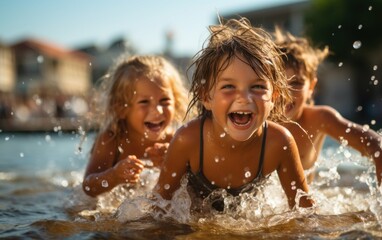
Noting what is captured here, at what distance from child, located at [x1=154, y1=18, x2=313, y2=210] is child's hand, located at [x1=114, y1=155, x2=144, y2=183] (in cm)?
23

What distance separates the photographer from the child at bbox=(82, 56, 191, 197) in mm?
4309

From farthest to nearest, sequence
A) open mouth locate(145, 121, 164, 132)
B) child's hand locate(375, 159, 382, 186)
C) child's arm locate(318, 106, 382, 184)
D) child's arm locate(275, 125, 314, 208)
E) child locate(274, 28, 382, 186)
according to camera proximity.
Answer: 1. open mouth locate(145, 121, 164, 132)
2. child locate(274, 28, 382, 186)
3. child's arm locate(318, 106, 382, 184)
4. child's hand locate(375, 159, 382, 186)
5. child's arm locate(275, 125, 314, 208)

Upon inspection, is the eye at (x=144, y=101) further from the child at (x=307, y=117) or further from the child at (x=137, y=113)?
the child at (x=307, y=117)

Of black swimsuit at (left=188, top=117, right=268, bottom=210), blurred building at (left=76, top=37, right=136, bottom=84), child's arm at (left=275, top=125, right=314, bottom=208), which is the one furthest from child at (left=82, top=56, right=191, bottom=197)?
blurred building at (left=76, top=37, right=136, bottom=84)

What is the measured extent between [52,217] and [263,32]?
1909 mm

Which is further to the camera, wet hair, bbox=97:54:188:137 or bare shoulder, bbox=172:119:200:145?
wet hair, bbox=97:54:188:137

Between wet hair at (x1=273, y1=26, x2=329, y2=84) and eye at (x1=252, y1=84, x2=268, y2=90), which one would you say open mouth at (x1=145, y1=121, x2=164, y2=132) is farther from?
eye at (x1=252, y1=84, x2=268, y2=90)

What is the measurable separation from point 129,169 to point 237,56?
111 cm

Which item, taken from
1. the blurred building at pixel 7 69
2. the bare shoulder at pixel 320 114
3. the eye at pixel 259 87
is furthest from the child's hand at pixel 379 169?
the blurred building at pixel 7 69

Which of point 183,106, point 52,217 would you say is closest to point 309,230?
point 52,217

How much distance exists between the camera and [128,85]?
448 centimetres

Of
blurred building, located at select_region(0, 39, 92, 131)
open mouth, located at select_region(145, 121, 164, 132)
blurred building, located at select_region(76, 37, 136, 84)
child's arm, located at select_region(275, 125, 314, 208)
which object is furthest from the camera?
blurred building, located at select_region(76, 37, 136, 84)

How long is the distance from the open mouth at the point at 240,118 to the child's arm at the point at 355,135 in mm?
1243

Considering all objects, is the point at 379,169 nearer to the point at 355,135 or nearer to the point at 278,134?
the point at 355,135
